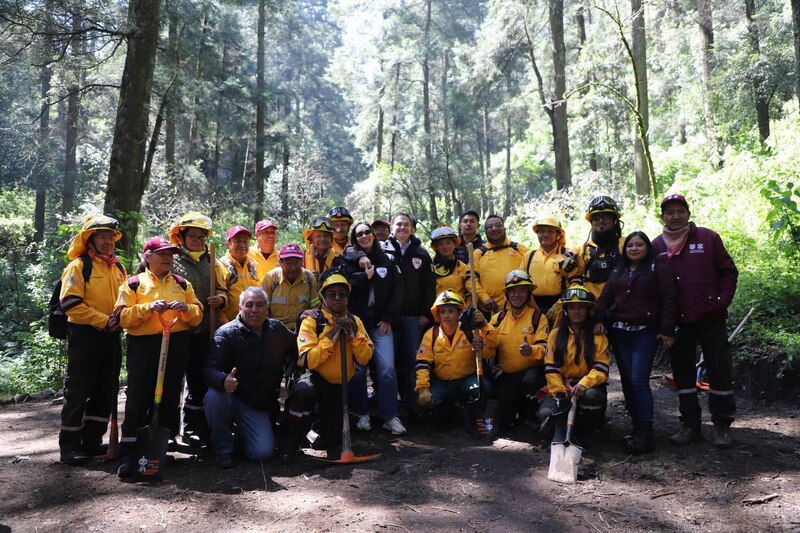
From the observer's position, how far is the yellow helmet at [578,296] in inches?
223

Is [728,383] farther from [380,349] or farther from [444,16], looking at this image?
[444,16]

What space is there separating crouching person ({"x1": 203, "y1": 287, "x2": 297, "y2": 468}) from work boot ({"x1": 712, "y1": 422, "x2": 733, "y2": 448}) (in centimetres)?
406

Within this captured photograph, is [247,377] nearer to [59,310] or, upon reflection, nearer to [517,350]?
[59,310]

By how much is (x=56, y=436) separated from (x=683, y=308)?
682 cm

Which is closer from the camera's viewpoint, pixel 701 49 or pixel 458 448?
pixel 458 448

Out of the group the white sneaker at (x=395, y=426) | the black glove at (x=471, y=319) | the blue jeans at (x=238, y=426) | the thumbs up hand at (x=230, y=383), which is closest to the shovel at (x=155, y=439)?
the blue jeans at (x=238, y=426)

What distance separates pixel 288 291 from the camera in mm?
6277

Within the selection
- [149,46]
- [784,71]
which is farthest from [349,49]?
[149,46]

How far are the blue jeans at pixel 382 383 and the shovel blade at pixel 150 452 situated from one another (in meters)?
1.96

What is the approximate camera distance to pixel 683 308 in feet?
17.6

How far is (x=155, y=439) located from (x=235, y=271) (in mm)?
2010

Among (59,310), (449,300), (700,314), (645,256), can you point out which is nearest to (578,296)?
(645,256)

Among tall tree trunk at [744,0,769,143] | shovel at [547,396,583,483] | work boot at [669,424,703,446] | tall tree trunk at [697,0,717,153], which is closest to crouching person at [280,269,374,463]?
shovel at [547,396,583,483]

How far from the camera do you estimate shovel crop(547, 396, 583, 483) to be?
4824 mm
